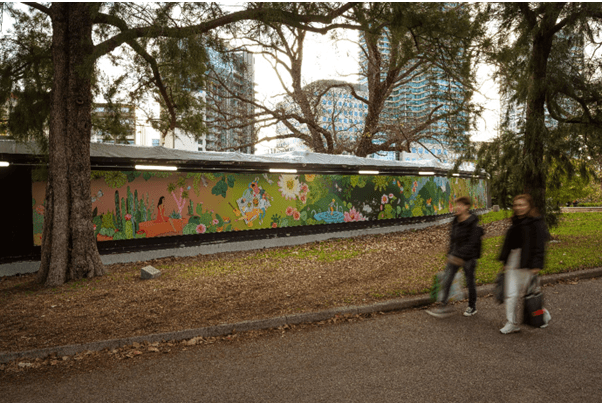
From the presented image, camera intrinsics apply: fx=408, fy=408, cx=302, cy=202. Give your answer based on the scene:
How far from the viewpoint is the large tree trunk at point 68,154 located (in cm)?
867

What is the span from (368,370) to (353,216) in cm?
1222

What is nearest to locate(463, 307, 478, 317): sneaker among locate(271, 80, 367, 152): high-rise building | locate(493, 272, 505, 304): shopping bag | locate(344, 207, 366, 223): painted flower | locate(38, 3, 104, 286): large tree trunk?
locate(493, 272, 505, 304): shopping bag

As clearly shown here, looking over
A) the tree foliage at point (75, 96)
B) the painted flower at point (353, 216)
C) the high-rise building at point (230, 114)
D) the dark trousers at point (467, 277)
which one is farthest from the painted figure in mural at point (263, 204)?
the dark trousers at point (467, 277)

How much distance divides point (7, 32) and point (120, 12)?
442cm

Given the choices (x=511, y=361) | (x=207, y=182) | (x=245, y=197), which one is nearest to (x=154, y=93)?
(x=207, y=182)

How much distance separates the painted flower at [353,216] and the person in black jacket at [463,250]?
1005 cm

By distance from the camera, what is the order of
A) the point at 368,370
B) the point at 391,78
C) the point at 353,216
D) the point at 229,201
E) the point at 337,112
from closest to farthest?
1. the point at 368,370
2. the point at 229,201
3. the point at 353,216
4. the point at 391,78
5. the point at 337,112

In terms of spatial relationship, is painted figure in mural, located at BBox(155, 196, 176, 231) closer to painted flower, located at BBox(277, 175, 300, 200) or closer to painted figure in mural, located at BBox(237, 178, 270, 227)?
painted figure in mural, located at BBox(237, 178, 270, 227)

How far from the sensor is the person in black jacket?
572cm

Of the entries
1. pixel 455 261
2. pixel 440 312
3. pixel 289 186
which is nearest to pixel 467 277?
pixel 455 261

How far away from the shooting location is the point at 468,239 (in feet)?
18.9

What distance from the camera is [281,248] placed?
1377 centimetres

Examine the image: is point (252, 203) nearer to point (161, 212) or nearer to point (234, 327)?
point (161, 212)

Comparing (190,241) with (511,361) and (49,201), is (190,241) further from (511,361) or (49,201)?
(511,361)
